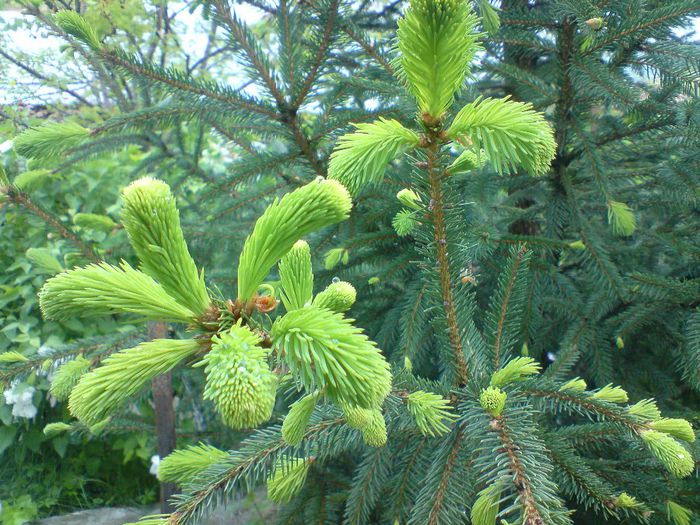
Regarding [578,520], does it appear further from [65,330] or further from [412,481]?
[65,330]

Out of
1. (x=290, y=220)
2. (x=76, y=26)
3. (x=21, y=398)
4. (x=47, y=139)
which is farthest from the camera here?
(x=21, y=398)

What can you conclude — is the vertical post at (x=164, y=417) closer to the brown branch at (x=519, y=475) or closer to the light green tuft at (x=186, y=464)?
the light green tuft at (x=186, y=464)

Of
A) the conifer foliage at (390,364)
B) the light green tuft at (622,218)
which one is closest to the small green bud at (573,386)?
the conifer foliage at (390,364)

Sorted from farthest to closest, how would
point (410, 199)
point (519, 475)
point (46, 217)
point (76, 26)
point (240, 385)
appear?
1. point (46, 217)
2. point (76, 26)
3. point (410, 199)
4. point (519, 475)
5. point (240, 385)

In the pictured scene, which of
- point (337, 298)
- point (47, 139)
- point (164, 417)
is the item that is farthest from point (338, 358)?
point (164, 417)

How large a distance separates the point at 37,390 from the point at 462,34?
2793 mm

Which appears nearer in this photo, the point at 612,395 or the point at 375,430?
the point at 375,430

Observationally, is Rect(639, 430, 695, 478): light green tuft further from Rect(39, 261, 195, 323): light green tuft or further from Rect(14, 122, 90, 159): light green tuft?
Rect(14, 122, 90, 159): light green tuft

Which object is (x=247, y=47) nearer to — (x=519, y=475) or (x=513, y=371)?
(x=513, y=371)

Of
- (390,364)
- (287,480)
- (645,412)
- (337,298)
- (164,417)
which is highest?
(337,298)

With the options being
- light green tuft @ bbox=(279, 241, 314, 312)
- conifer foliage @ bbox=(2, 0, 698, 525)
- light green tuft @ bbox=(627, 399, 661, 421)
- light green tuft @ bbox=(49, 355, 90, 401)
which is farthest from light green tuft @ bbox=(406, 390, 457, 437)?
light green tuft @ bbox=(49, 355, 90, 401)


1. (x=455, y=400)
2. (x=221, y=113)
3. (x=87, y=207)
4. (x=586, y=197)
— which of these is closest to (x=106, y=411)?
(x=455, y=400)

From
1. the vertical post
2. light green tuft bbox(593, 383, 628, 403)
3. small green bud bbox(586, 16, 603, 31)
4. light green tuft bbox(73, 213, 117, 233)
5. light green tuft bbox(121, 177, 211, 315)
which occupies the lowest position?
the vertical post

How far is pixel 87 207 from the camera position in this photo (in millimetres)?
3170
